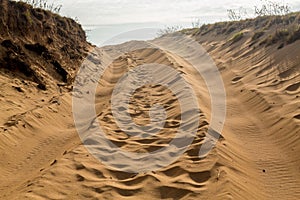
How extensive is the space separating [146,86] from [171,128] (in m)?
4.92

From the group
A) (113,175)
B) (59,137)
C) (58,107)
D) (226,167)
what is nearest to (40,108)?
(58,107)

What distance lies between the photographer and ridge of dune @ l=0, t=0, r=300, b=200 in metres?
4.38

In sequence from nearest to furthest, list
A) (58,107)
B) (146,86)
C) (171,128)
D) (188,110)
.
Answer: (171,128) → (188,110) → (58,107) → (146,86)

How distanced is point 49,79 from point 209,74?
642 cm

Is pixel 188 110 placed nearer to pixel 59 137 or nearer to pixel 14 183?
pixel 59 137

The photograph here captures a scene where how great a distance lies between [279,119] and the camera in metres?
7.07

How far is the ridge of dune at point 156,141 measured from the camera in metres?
4.38

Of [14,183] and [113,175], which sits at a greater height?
[113,175]

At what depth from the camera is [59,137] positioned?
6969 millimetres

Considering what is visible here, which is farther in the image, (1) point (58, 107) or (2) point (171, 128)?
(1) point (58, 107)

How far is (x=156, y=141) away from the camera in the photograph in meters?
6.05

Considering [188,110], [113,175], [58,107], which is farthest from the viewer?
[58,107]

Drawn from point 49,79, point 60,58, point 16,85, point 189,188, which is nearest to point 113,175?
Result: point 189,188

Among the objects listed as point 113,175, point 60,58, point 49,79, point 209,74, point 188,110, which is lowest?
point 113,175
